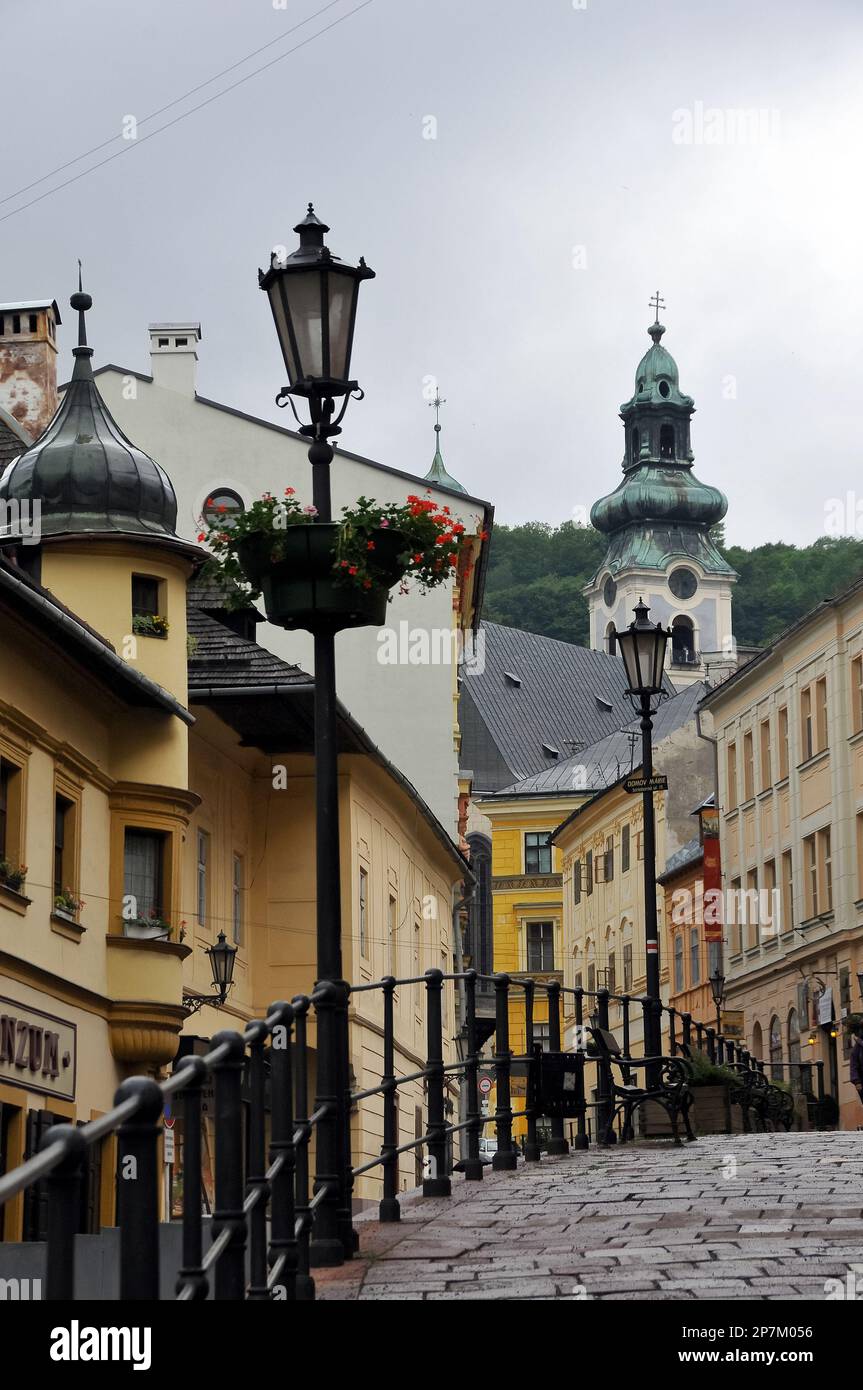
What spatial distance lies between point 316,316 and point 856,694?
39.2 m

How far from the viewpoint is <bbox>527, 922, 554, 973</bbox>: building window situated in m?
87.9

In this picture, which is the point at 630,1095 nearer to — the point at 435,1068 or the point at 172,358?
the point at 435,1068

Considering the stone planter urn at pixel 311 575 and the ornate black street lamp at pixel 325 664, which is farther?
the stone planter urn at pixel 311 575

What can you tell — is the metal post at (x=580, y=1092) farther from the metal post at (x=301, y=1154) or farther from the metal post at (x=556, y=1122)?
the metal post at (x=301, y=1154)

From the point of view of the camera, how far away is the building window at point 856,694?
49.1 metres

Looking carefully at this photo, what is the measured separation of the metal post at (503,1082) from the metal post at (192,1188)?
26.1 ft

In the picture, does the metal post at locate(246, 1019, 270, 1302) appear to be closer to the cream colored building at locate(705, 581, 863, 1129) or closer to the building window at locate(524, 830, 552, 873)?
the cream colored building at locate(705, 581, 863, 1129)

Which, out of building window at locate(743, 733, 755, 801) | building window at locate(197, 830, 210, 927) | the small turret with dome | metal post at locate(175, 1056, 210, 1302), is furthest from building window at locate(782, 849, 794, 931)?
metal post at locate(175, 1056, 210, 1302)

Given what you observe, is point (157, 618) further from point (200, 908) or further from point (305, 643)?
point (305, 643)

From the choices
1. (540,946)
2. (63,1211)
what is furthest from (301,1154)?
(540,946)

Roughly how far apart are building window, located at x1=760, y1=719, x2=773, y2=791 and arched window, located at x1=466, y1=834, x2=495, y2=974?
98.7ft

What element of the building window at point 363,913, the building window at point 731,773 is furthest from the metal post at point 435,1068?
the building window at point 731,773
